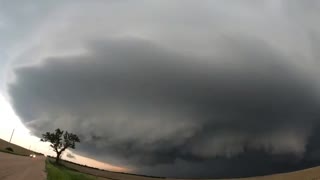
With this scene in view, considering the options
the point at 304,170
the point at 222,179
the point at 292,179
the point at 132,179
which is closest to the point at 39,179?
the point at 292,179

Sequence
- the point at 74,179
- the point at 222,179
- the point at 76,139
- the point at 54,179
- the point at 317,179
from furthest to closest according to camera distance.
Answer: the point at 222,179, the point at 76,139, the point at 317,179, the point at 74,179, the point at 54,179

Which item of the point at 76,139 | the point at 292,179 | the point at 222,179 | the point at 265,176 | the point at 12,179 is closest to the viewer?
the point at 12,179

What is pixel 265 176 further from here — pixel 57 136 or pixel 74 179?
pixel 74 179

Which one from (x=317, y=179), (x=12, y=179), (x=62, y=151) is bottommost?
(x=12, y=179)

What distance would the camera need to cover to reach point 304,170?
120062 millimetres

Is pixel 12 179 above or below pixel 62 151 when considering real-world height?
below

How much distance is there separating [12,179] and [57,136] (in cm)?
12914

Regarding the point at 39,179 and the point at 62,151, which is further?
the point at 62,151

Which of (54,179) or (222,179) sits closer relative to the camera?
(54,179)

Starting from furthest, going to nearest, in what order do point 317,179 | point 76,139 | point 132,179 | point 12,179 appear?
point 132,179 < point 76,139 < point 317,179 < point 12,179

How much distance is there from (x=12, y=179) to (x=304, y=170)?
11448 centimetres

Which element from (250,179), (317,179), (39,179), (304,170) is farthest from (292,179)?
(39,179)

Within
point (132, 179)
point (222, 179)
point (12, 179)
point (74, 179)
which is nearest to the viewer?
point (12, 179)

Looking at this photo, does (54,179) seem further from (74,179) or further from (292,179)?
(292,179)
